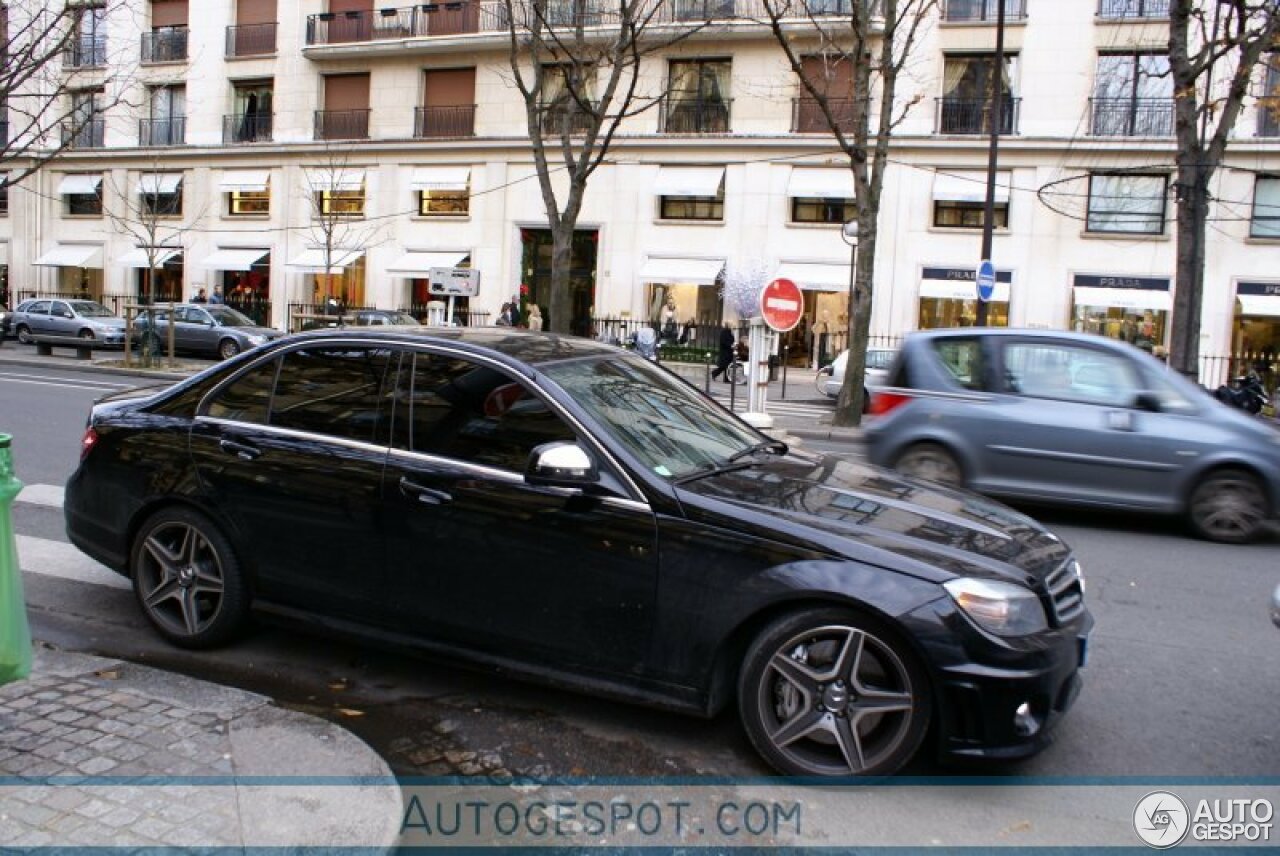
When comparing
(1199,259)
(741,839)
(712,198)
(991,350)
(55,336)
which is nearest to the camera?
(741,839)

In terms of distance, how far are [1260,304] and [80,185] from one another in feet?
137

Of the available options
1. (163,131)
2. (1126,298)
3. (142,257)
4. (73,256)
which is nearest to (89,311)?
(142,257)

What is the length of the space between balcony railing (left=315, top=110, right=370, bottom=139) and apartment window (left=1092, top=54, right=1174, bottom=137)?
78.7ft

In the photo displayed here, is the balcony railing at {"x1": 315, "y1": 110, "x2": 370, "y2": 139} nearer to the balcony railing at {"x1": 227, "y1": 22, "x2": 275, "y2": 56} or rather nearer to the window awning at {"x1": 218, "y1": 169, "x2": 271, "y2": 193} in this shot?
the window awning at {"x1": 218, "y1": 169, "x2": 271, "y2": 193}

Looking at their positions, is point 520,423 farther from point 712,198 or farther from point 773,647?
point 712,198

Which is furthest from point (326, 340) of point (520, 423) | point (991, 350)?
point (991, 350)

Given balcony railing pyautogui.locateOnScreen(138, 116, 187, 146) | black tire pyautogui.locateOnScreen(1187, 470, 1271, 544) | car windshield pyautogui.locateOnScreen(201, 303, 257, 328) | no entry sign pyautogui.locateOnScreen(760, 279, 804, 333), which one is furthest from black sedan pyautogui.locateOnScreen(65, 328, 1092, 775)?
balcony railing pyautogui.locateOnScreen(138, 116, 187, 146)

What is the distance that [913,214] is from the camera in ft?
97.1

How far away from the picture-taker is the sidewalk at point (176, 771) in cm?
305

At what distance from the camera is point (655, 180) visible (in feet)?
104

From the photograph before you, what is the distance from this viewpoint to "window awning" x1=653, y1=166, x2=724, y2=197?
31.1 m

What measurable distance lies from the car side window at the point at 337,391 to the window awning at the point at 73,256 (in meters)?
41.1

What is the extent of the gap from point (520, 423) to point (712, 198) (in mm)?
28641

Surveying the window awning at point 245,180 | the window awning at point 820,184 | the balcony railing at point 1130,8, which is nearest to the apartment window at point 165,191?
the window awning at point 245,180
